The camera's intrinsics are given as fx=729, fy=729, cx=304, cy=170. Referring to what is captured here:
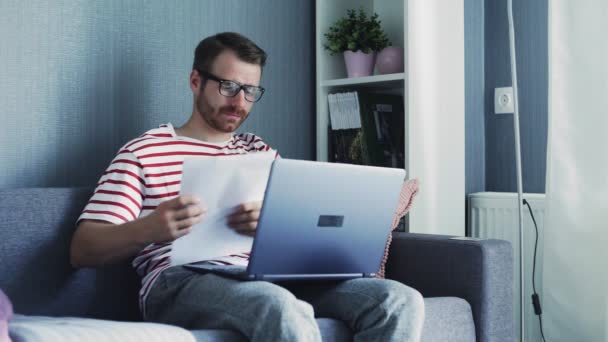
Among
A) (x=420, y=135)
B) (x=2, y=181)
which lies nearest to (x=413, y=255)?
(x=420, y=135)

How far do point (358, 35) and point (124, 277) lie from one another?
124 cm

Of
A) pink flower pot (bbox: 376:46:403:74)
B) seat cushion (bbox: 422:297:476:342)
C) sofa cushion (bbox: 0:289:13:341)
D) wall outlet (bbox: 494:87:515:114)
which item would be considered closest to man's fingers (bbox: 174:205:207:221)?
sofa cushion (bbox: 0:289:13:341)

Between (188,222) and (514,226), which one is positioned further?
(514,226)

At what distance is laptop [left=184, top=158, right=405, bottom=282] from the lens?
4.60ft

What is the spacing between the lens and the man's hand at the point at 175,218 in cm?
142

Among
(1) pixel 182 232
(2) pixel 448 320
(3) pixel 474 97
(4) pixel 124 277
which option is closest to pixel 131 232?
(1) pixel 182 232

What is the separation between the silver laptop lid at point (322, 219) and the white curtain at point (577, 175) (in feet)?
3.48

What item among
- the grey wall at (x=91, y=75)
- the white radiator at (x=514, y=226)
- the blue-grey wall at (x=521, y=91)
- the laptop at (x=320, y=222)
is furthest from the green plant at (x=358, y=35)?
the laptop at (x=320, y=222)

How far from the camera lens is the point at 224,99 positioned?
1865mm

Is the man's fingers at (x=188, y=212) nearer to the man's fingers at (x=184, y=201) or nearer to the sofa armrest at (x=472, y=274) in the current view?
the man's fingers at (x=184, y=201)

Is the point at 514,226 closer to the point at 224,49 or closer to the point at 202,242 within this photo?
the point at 224,49

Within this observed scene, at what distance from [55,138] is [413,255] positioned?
100cm

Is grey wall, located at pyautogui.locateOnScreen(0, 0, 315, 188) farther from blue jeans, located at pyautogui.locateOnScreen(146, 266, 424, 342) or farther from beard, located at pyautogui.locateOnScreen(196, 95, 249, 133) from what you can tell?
blue jeans, located at pyautogui.locateOnScreen(146, 266, 424, 342)

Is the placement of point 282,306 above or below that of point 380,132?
below
